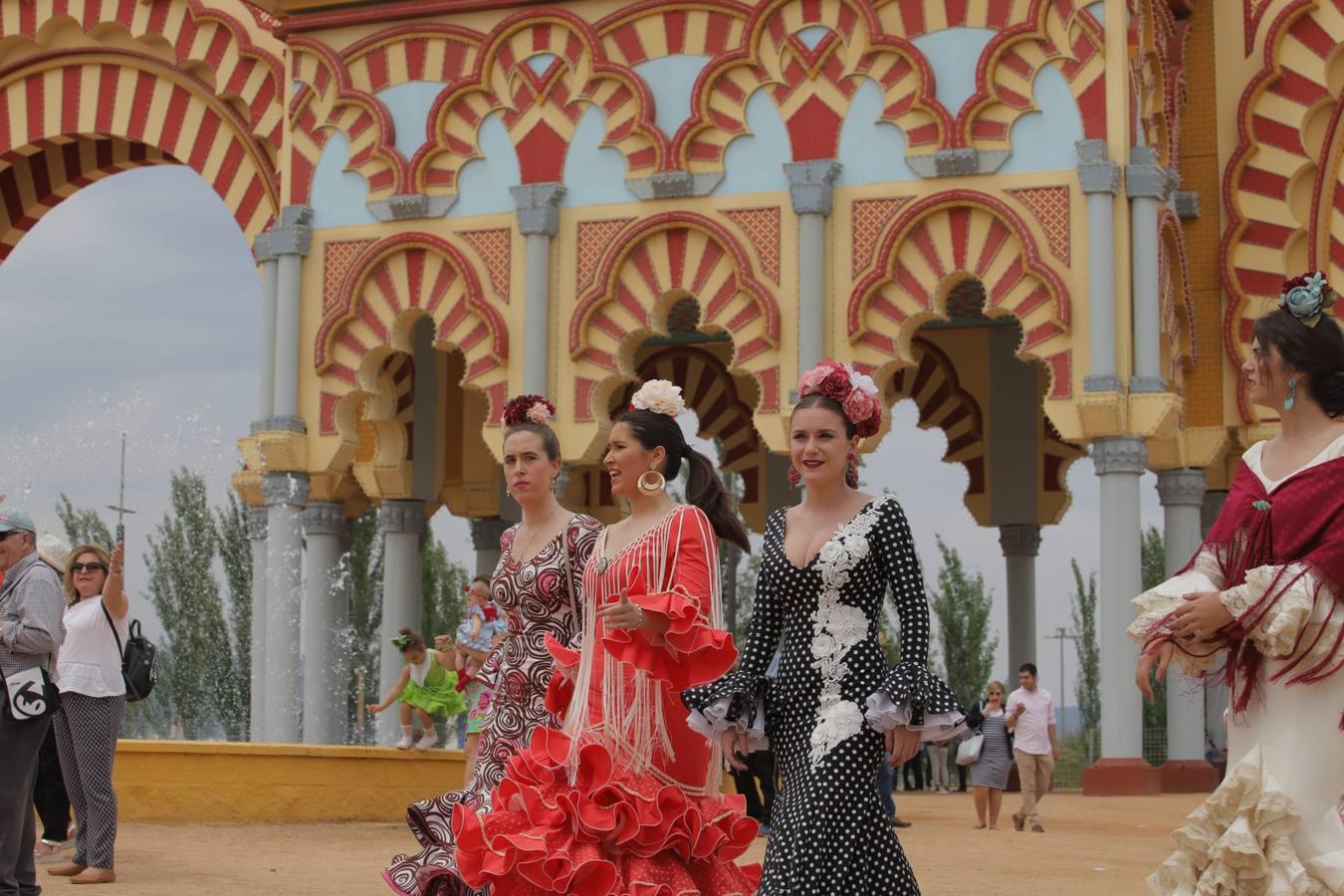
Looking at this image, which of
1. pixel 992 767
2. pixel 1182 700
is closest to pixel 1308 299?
pixel 992 767

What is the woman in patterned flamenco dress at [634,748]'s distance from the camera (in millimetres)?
6070

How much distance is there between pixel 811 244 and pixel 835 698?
12184 mm

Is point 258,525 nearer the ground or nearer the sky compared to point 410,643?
nearer the sky

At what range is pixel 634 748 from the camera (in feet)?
20.7

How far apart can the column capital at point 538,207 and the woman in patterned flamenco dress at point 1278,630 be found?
534 inches

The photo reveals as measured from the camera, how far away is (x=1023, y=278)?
16.9 meters

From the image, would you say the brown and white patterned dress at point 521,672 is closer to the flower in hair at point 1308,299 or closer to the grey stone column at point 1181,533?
the flower in hair at point 1308,299

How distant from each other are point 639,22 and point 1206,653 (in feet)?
46.9

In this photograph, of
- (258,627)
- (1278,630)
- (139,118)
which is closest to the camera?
(1278,630)

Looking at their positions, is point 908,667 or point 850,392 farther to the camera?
point 850,392

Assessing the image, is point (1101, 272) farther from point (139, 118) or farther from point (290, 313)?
point (139, 118)

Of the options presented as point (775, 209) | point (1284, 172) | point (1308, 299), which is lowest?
point (1308, 299)

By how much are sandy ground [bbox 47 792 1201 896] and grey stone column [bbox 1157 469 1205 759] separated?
2946mm

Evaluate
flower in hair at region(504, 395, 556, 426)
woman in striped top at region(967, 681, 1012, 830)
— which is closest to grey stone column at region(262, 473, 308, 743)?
woman in striped top at region(967, 681, 1012, 830)
